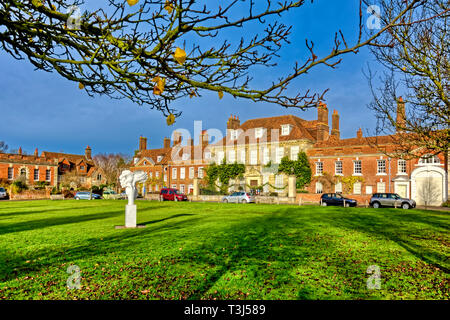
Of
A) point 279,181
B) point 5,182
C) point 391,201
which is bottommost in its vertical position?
point 391,201

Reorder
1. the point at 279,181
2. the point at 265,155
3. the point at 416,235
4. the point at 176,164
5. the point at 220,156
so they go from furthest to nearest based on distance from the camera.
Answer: the point at 176,164 → the point at 220,156 → the point at 265,155 → the point at 279,181 → the point at 416,235

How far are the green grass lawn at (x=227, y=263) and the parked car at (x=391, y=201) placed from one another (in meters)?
18.2

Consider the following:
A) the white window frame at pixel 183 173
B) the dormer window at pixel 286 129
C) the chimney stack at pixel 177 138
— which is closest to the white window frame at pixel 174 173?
the white window frame at pixel 183 173

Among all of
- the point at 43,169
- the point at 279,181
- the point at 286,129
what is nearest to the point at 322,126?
the point at 286,129

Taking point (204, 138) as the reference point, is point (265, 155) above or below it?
below

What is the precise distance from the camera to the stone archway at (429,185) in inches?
1268

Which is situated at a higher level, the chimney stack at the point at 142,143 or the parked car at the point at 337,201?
the chimney stack at the point at 142,143

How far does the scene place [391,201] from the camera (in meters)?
28.9

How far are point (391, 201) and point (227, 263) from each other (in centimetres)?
2649

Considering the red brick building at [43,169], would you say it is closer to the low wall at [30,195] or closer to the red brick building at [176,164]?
the low wall at [30,195]

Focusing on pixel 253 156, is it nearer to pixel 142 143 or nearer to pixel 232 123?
pixel 232 123

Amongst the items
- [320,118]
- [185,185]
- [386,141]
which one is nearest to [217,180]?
[185,185]

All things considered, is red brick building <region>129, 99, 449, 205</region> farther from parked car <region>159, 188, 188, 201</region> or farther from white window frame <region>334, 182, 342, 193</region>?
parked car <region>159, 188, 188, 201</region>

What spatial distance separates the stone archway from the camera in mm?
32219
